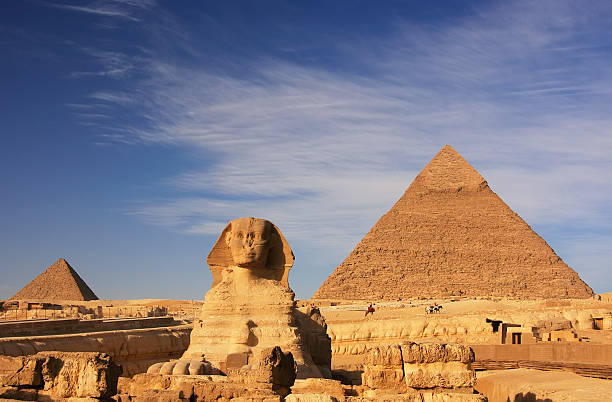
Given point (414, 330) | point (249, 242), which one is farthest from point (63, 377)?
point (414, 330)

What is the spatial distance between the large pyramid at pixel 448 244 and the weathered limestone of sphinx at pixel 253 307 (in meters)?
163

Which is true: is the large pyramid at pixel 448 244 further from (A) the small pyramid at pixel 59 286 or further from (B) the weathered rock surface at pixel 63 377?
(B) the weathered rock surface at pixel 63 377

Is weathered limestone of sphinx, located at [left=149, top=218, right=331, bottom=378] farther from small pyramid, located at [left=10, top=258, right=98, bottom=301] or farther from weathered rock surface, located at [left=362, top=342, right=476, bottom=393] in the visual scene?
small pyramid, located at [left=10, top=258, right=98, bottom=301]

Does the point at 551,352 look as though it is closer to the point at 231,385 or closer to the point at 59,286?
the point at 231,385

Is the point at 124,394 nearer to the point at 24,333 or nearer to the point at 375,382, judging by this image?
the point at 375,382

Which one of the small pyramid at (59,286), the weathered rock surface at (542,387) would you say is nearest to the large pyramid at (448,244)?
the small pyramid at (59,286)

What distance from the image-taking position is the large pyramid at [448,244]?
566 ft

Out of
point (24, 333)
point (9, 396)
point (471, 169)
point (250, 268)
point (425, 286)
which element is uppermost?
point (471, 169)

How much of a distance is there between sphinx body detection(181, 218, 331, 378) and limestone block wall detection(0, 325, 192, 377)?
668mm

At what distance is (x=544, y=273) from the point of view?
171125 millimetres

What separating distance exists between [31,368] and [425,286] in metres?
170

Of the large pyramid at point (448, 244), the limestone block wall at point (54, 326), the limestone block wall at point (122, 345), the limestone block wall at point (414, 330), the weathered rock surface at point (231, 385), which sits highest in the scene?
the large pyramid at point (448, 244)

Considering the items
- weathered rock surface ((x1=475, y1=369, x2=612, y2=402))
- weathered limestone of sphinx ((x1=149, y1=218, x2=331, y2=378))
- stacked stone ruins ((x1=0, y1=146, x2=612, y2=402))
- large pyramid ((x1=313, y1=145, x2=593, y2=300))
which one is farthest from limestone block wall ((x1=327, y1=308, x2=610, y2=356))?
large pyramid ((x1=313, y1=145, x2=593, y2=300))

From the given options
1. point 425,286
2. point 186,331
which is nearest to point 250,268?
point 186,331
